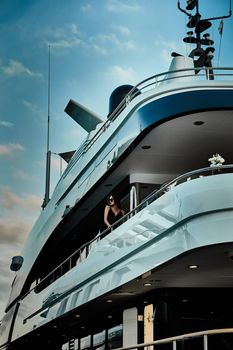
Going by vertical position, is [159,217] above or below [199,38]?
below

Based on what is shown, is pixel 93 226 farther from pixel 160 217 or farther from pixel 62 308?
pixel 160 217

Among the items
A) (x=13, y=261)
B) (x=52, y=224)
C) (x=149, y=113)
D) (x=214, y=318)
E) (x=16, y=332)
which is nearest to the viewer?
(x=149, y=113)

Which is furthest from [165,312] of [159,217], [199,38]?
[199,38]

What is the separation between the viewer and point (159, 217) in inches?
432

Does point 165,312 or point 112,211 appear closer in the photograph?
point 165,312

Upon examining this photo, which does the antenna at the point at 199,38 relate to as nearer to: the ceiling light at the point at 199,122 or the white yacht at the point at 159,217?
the white yacht at the point at 159,217

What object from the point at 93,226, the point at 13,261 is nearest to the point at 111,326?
the point at 93,226

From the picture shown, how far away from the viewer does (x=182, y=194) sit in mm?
10352

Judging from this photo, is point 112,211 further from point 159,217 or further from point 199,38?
point 199,38

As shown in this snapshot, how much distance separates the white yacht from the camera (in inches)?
399

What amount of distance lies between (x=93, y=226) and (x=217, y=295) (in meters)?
6.85

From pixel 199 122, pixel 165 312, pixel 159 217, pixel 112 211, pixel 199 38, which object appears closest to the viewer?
pixel 159 217

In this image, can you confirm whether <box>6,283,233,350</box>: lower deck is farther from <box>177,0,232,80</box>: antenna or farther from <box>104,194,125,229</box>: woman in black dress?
<box>177,0,232,80</box>: antenna

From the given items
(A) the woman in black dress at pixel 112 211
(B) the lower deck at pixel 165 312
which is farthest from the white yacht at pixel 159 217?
(A) the woman in black dress at pixel 112 211
